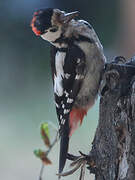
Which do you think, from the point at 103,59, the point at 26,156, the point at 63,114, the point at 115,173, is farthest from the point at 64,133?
the point at 26,156

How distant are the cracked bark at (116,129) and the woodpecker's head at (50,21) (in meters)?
0.36

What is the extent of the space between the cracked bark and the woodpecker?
0.72 feet

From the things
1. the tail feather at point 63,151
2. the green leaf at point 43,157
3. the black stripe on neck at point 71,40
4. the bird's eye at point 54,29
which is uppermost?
the bird's eye at point 54,29

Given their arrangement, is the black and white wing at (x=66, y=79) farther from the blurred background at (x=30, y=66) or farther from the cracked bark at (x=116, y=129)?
the blurred background at (x=30, y=66)

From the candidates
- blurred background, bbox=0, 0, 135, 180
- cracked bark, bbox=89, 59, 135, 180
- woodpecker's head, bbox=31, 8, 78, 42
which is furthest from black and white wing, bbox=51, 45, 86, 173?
blurred background, bbox=0, 0, 135, 180

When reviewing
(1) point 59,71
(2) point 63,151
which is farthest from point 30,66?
(2) point 63,151

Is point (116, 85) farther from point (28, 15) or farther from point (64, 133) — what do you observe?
point (28, 15)

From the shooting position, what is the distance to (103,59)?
2.24 m

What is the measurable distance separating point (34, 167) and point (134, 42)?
5.60 feet

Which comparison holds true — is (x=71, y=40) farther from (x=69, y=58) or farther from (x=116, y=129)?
(x=116, y=129)

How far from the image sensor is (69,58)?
2.21m

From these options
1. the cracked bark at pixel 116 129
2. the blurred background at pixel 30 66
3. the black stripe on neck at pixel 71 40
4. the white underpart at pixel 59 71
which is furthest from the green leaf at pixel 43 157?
the blurred background at pixel 30 66

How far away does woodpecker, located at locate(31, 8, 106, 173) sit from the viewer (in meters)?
2.19

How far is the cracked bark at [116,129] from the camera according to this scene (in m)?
1.68
